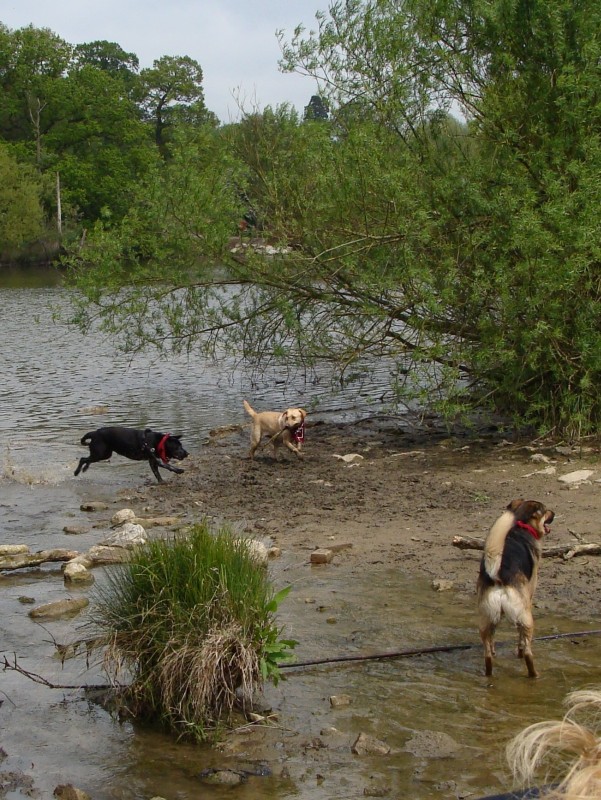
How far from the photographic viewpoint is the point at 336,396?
18703mm

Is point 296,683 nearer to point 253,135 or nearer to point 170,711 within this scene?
point 170,711

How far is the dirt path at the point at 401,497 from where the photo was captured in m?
8.63

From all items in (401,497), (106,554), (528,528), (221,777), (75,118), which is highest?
(75,118)

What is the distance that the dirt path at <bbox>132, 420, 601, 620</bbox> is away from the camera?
28.3 ft

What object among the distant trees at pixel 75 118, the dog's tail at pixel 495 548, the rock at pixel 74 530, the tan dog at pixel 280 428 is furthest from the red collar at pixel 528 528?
the distant trees at pixel 75 118

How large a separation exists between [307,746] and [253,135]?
11530 millimetres

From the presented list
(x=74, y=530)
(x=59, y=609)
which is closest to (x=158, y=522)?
(x=74, y=530)

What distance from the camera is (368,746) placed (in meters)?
5.43

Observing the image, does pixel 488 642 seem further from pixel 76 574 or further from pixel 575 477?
pixel 575 477

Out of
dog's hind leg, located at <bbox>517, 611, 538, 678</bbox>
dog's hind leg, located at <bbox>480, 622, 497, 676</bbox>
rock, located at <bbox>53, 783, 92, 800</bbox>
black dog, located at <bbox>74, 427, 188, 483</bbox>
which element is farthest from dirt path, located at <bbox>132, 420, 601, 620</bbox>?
rock, located at <bbox>53, 783, 92, 800</bbox>

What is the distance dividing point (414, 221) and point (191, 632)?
8.24m

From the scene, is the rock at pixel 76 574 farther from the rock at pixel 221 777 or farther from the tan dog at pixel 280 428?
the tan dog at pixel 280 428

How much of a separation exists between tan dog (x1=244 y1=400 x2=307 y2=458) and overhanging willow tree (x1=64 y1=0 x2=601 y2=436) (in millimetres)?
1434

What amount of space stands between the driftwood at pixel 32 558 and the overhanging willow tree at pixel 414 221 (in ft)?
17.0
